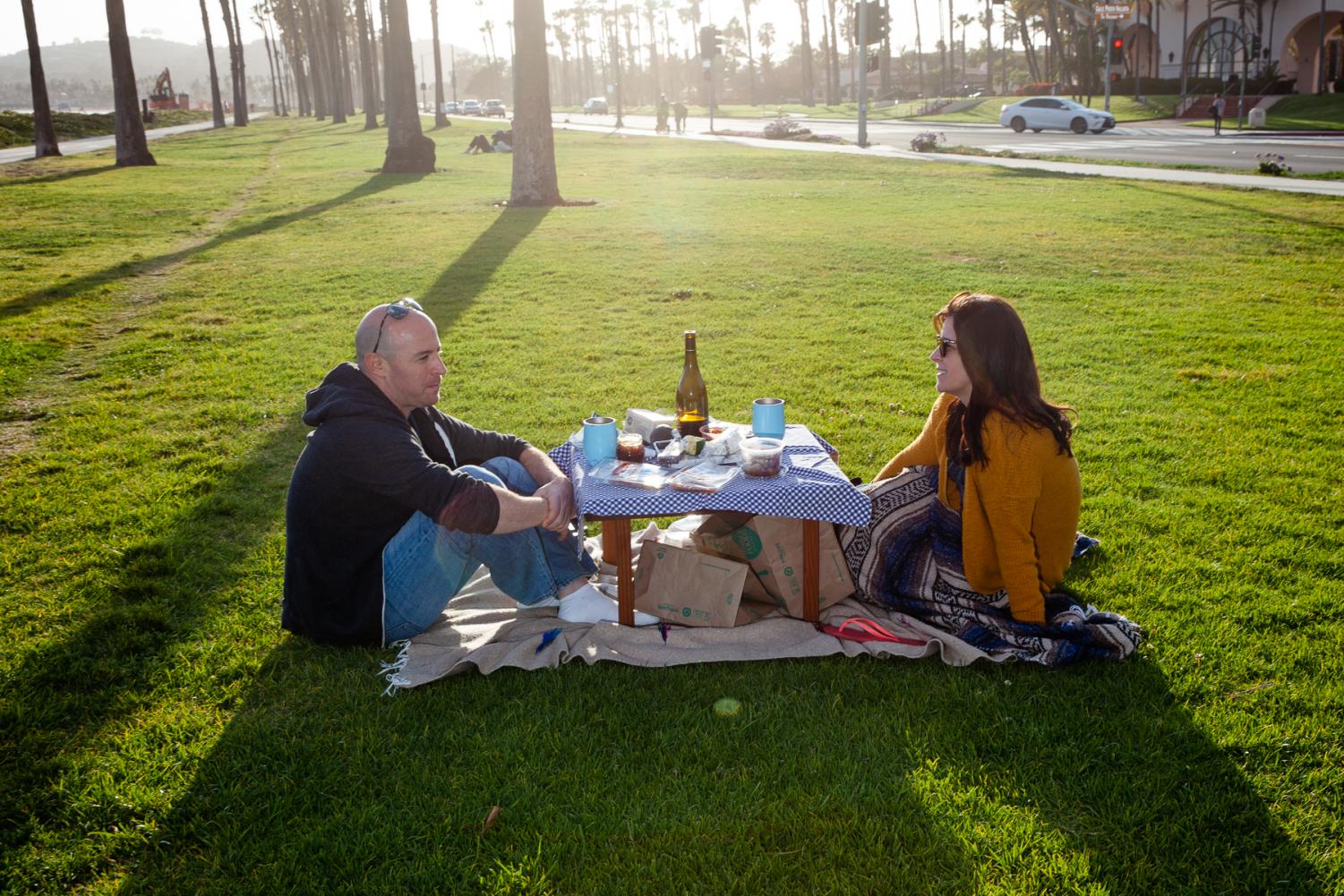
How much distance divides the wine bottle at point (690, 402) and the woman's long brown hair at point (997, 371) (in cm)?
126

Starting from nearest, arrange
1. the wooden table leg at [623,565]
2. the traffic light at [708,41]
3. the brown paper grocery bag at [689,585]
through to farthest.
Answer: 1. the wooden table leg at [623,565]
2. the brown paper grocery bag at [689,585]
3. the traffic light at [708,41]

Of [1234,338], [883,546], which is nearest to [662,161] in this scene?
[1234,338]

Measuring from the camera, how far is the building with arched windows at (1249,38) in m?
42.6

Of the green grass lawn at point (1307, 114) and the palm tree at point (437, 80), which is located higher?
the palm tree at point (437, 80)

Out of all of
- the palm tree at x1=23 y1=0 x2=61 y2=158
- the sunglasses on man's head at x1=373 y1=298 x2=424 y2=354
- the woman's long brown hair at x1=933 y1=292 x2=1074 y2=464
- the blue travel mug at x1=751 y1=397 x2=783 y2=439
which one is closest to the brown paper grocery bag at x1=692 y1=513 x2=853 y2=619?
the blue travel mug at x1=751 y1=397 x2=783 y2=439

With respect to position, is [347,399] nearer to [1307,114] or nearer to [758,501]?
[758,501]

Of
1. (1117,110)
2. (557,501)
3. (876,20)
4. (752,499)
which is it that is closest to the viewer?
(752,499)

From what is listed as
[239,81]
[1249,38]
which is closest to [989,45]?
[1249,38]

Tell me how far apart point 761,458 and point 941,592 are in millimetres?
989

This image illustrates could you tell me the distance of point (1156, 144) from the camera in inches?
1145

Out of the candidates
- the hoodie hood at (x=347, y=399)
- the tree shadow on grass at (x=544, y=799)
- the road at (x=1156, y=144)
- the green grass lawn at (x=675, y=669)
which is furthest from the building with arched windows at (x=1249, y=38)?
the tree shadow on grass at (x=544, y=799)

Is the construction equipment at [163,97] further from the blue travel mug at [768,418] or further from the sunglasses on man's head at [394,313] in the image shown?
the blue travel mug at [768,418]

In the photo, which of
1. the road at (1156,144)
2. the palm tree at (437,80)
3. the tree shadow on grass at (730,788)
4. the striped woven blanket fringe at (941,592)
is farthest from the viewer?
the palm tree at (437,80)

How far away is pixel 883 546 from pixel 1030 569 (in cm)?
70
